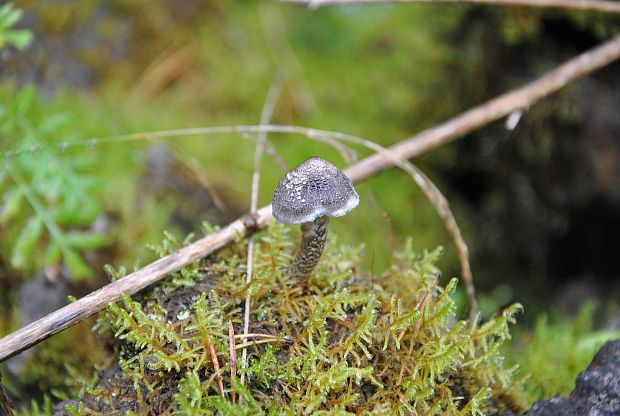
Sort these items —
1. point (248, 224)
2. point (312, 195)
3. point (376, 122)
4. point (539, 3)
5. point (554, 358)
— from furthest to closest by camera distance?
1. point (376, 122)
2. point (539, 3)
3. point (554, 358)
4. point (248, 224)
5. point (312, 195)

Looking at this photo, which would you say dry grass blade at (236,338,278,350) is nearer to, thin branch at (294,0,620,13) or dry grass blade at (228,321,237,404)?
dry grass blade at (228,321,237,404)

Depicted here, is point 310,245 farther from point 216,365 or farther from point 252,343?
point 216,365

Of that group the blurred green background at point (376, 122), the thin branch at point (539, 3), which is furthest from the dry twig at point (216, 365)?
the thin branch at point (539, 3)

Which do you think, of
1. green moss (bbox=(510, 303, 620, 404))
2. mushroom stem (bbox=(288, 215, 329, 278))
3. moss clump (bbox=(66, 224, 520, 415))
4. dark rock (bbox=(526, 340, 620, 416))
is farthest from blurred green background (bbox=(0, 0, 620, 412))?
dark rock (bbox=(526, 340, 620, 416))

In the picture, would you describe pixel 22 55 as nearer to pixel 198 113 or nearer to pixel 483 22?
pixel 198 113

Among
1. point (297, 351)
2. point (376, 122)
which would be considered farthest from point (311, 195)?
point (376, 122)

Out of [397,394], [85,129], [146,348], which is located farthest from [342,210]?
[85,129]
